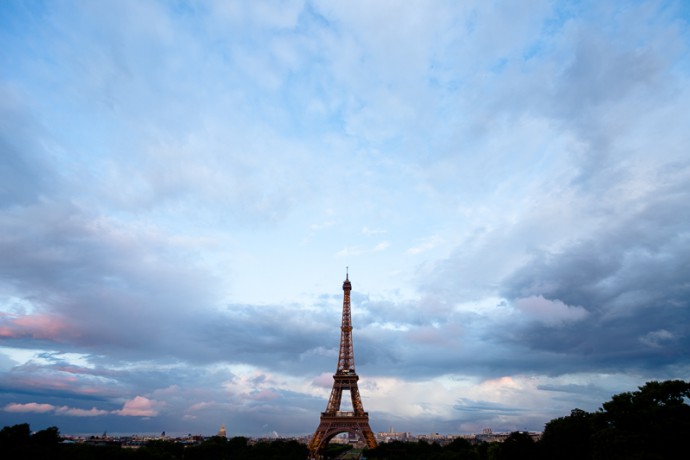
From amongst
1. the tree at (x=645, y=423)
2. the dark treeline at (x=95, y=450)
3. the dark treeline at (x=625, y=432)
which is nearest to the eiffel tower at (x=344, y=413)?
the dark treeline at (x=95, y=450)

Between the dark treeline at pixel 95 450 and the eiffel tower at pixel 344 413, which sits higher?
the eiffel tower at pixel 344 413

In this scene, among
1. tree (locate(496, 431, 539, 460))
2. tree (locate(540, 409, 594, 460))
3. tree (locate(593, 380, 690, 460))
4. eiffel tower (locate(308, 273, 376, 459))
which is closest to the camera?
tree (locate(593, 380, 690, 460))

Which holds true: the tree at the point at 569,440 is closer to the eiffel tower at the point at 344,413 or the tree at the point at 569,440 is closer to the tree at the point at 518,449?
the tree at the point at 518,449

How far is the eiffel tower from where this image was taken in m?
95.5

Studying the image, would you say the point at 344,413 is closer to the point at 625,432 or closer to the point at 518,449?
the point at 518,449

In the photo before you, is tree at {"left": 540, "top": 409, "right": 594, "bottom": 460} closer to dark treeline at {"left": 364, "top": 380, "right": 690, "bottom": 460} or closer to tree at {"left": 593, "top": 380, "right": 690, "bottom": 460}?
dark treeline at {"left": 364, "top": 380, "right": 690, "bottom": 460}

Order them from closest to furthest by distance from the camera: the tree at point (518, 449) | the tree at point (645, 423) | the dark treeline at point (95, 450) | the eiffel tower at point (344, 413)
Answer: the tree at point (645, 423)
the dark treeline at point (95, 450)
the tree at point (518, 449)
the eiffel tower at point (344, 413)

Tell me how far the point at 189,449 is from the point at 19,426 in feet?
123

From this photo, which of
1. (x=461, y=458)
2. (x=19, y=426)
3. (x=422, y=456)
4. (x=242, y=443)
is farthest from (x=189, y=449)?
(x=461, y=458)

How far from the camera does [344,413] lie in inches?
3853

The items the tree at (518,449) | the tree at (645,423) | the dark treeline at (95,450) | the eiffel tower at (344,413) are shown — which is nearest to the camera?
the tree at (645,423)

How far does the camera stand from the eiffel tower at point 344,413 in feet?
313

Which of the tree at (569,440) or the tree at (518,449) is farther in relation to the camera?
the tree at (518,449)

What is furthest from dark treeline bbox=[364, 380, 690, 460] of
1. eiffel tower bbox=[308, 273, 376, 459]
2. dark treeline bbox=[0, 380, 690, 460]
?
eiffel tower bbox=[308, 273, 376, 459]
